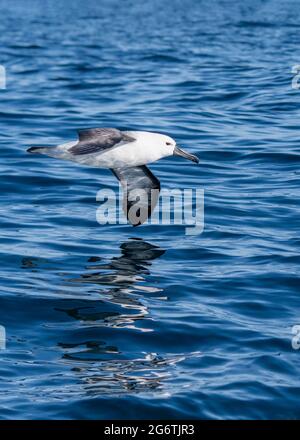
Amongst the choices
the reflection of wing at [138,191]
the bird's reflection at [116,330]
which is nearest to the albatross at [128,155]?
the reflection of wing at [138,191]

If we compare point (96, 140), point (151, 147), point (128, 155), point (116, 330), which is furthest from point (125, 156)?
point (116, 330)

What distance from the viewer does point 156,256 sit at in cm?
1348

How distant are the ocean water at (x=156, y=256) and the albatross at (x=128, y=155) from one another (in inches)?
21.0

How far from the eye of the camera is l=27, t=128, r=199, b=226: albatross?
1352 centimetres

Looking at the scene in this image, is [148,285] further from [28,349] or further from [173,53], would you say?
[173,53]

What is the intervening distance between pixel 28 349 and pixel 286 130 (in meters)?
10.8

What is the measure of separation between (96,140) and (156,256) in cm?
176

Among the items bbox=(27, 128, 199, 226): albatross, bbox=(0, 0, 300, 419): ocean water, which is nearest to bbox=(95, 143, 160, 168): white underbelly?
bbox=(27, 128, 199, 226): albatross

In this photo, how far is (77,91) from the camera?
2384cm

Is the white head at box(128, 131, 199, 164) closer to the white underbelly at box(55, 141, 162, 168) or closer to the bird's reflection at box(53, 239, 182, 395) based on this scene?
the white underbelly at box(55, 141, 162, 168)

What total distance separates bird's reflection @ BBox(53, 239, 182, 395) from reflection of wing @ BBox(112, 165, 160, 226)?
1236 millimetres
